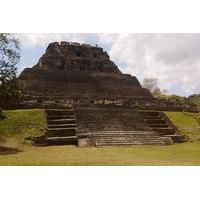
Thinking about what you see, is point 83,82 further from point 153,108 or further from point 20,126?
point 20,126

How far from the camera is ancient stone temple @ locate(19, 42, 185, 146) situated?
917 inches

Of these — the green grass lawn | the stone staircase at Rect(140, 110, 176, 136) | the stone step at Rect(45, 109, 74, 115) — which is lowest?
the green grass lawn

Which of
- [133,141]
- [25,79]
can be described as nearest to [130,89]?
[25,79]

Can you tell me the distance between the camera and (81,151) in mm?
18594

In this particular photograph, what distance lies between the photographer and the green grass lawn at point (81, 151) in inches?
590

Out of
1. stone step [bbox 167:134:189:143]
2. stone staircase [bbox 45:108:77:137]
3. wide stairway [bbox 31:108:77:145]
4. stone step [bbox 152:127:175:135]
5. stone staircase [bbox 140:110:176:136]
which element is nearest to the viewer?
wide stairway [bbox 31:108:77:145]

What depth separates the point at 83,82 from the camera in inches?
1673

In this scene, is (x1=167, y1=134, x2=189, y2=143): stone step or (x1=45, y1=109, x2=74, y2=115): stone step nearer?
(x1=167, y1=134, x2=189, y2=143): stone step

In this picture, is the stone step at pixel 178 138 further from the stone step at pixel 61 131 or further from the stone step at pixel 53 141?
the stone step at pixel 53 141

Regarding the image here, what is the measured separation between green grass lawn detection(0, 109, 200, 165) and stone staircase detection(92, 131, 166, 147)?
1347 millimetres

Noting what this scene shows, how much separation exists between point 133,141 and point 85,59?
27.3m

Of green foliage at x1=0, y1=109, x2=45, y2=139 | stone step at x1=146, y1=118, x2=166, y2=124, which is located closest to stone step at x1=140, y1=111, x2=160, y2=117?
stone step at x1=146, y1=118, x2=166, y2=124

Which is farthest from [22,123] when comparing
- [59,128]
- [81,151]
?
[81,151]

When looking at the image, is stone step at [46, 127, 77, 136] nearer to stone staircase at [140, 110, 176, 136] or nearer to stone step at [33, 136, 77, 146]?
stone step at [33, 136, 77, 146]
